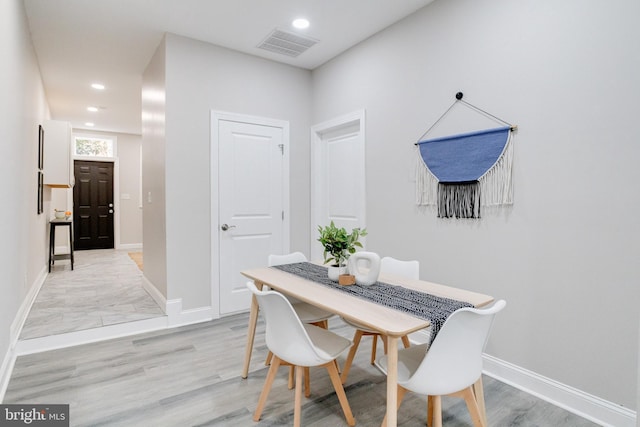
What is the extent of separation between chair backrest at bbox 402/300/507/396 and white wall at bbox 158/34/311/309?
104 inches

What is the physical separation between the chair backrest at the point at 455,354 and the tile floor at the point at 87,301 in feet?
9.13

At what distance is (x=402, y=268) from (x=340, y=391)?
3.11ft

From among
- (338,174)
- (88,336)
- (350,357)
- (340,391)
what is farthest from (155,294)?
(340,391)

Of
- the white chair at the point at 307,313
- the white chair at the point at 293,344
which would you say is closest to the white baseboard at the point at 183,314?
the white chair at the point at 307,313

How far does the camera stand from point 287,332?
1.67 m

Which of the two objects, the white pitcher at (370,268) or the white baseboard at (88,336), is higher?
the white pitcher at (370,268)

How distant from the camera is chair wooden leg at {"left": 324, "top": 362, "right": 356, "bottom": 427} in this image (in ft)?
5.86

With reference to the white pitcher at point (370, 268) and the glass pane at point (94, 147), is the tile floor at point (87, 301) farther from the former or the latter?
the glass pane at point (94, 147)

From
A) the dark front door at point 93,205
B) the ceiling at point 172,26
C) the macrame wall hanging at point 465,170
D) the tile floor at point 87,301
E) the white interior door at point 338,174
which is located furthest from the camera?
the dark front door at point 93,205

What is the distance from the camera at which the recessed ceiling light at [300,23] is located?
3150 millimetres

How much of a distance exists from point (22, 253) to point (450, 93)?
3.84 meters

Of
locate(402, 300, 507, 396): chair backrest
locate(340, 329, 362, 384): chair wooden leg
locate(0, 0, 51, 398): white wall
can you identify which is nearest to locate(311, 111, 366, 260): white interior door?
locate(340, 329, 362, 384): chair wooden leg

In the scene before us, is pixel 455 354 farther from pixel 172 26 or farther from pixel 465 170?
pixel 172 26

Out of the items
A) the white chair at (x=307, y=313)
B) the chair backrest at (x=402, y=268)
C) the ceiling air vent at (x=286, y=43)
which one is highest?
the ceiling air vent at (x=286, y=43)
